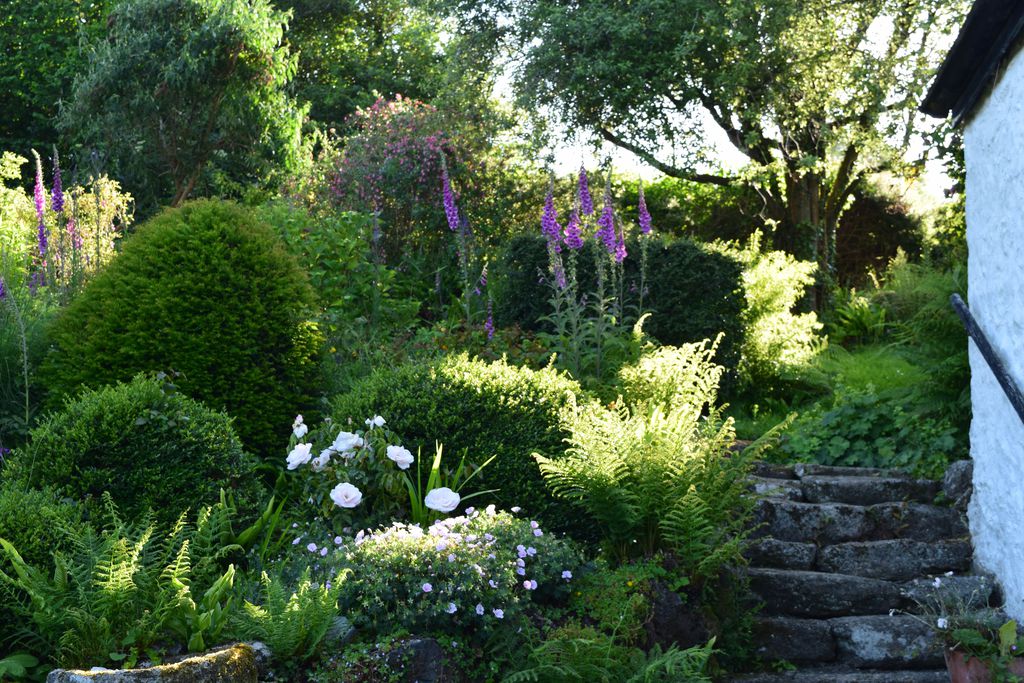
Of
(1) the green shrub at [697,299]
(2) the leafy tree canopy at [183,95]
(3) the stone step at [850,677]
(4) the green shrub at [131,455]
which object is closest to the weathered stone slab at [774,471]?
(3) the stone step at [850,677]

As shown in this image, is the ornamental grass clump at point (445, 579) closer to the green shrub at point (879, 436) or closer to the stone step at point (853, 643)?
the stone step at point (853, 643)

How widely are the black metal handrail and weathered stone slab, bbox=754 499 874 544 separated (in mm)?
1363

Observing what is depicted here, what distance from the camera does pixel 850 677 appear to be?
197 inches

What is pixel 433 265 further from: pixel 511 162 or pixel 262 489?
pixel 262 489

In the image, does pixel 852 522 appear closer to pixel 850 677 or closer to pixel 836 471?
pixel 836 471

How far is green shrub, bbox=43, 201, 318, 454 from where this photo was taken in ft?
21.0

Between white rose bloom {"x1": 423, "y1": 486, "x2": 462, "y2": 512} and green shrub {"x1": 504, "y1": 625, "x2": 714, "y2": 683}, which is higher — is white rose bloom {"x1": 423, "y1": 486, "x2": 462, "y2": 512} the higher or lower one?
the higher one

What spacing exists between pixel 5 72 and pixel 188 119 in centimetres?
703

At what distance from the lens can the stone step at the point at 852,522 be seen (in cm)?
621

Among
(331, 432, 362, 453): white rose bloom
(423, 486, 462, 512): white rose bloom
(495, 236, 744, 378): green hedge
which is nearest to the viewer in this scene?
(423, 486, 462, 512): white rose bloom

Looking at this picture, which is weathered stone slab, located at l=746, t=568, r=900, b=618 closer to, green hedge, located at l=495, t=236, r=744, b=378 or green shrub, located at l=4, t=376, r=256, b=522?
green shrub, located at l=4, t=376, r=256, b=522

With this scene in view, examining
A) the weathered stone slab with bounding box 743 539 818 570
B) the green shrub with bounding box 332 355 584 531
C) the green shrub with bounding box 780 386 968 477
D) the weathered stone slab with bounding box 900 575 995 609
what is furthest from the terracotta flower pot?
the green shrub with bounding box 780 386 968 477

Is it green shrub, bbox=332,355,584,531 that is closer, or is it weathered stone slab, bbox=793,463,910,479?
green shrub, bbox=332,355,584,531

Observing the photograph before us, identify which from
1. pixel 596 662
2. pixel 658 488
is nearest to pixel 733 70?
pixel 658 488
